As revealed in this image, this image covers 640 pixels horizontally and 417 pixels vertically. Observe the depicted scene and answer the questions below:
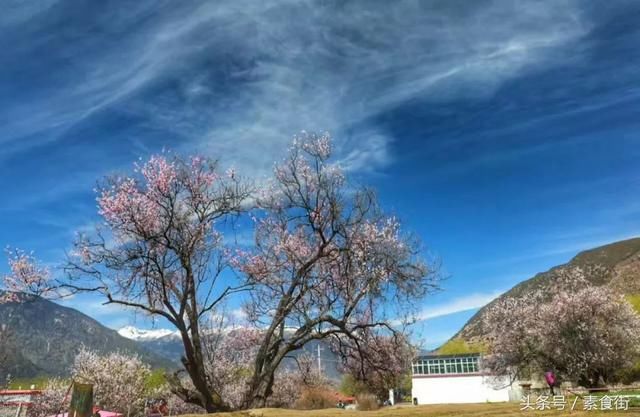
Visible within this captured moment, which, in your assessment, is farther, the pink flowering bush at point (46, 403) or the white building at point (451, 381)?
the white building at point (451, 381)

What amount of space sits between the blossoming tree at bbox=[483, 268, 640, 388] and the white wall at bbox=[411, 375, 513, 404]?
22.0m

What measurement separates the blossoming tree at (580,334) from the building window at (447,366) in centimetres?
2596

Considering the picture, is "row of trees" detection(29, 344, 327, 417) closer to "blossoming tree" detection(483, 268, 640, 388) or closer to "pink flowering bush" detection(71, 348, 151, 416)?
"pink flowering bush" detection(71, 348, 151, 416)

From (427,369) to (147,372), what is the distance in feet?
138

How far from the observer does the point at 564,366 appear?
4497 cm

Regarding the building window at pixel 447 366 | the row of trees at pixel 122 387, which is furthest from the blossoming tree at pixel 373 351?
the building window at pixel 447 366

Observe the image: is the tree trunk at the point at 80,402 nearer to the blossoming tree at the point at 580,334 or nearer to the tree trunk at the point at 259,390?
the tree trunk at the point at 259,390

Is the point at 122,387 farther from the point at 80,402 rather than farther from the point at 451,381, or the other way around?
the point at 80,402

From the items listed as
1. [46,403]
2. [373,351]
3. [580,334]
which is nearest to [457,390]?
[580,334]

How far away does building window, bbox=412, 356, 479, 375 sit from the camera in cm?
7594

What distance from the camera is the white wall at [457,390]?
70438mm

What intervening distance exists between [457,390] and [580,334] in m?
35.4

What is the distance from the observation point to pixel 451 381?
2972 inches

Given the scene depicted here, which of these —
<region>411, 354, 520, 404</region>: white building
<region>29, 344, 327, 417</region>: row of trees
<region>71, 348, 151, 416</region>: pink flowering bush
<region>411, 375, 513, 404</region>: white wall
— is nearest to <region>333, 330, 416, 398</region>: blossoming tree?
<region>29, 344, 327, 417</region>: row of trees
